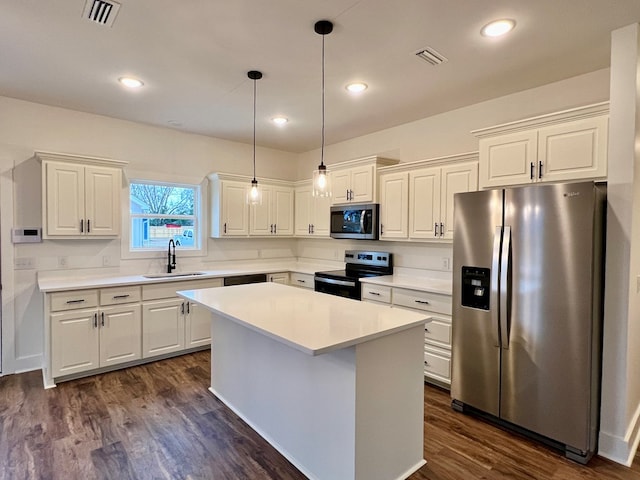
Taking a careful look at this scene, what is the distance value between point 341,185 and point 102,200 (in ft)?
8.81

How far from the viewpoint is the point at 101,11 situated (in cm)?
202

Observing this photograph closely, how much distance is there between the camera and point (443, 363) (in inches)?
124

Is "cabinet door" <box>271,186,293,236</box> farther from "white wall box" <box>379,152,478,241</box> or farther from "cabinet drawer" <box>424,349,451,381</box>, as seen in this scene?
"cabinet drawer" <box>424,349,451,381</box>

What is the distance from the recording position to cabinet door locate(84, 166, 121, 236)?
11.9ft

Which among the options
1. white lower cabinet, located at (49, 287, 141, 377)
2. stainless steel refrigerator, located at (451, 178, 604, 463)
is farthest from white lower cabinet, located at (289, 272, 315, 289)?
stainless steel refrigerator, located at (451, 178, 604, 463)

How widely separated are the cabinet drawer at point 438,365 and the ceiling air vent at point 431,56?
2.43m

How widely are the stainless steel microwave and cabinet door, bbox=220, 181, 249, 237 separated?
1229 millimetres

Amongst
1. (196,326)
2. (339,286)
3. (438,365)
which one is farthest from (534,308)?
(196,326)

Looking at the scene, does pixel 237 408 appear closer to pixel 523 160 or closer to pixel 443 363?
→ pixel 443 363

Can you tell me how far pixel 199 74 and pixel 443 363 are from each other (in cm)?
323

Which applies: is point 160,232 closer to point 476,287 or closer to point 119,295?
point 119,295

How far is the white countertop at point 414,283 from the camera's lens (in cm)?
322

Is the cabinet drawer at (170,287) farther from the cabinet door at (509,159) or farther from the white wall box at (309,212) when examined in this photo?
the cabinet door at (509,159)

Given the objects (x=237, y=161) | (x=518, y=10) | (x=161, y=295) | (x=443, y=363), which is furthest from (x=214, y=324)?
(x=518, y=10)
